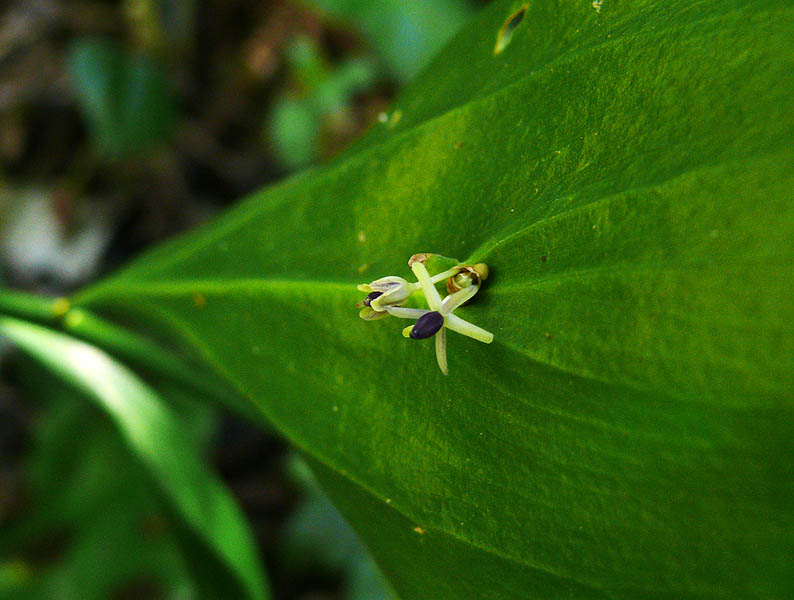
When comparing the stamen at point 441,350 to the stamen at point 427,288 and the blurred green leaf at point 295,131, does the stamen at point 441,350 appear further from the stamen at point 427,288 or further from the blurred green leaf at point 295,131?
the blurred green leaf at point 295,131

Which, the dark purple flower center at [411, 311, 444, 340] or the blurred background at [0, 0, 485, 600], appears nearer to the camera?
the dark purple flower center at [411, 311, 444, 340]

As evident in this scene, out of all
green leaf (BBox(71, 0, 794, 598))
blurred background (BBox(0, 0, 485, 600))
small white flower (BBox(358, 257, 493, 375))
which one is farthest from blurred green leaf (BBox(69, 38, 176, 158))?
small white flower (BBox(358, 257, 493, 375))

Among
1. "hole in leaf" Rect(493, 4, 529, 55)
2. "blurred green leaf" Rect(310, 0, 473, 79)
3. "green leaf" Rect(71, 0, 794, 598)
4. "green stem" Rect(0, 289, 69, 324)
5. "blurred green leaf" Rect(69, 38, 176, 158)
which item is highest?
"blurred green leaf" Rect(69, 38, 176, 158)

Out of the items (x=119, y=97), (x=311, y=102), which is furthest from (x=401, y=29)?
(x=119, y=97)

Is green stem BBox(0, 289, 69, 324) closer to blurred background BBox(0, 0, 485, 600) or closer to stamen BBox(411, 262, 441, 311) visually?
blurred background BBox(0, 0, 485, 600)

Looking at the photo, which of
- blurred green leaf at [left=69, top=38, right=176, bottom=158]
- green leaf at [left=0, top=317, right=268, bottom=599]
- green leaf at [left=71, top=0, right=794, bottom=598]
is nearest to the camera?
green leaf at [left=71, top=0, right=794, bottom=598]

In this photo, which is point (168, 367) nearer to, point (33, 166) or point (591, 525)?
point (591, 525)
